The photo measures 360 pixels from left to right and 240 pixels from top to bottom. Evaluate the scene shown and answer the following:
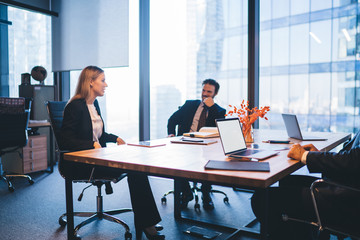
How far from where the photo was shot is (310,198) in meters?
1.77

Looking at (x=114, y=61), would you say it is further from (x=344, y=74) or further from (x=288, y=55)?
(x=344, y=74)

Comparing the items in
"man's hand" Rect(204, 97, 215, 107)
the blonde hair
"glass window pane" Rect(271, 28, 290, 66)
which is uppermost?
"glass window pane" Rect(271, 28, 290, 66)

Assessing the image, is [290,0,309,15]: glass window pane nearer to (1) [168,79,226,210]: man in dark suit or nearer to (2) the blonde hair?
(1) [168,79,226,210]: man in dark suit

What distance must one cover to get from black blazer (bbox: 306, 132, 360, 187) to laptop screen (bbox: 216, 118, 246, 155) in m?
0.46

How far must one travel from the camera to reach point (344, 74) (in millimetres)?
3496

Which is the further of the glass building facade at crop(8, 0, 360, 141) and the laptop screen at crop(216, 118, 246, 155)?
the glass building facade at crop(8, 0, 360, 141)

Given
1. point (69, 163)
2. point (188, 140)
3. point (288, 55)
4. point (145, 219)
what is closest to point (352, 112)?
point (288, 55)

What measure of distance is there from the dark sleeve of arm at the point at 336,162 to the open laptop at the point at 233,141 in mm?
254

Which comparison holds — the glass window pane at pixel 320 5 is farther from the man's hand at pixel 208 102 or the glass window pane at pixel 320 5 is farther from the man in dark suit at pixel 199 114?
the man's hand at pixel 208 102

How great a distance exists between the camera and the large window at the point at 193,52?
423cm

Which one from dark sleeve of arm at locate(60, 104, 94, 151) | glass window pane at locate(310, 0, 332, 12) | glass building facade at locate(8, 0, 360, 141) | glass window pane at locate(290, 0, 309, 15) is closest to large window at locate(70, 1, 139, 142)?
glass building facade at locate(8, 0, 360, 141)

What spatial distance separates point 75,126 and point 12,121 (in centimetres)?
188

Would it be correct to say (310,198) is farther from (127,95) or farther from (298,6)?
(127,95)

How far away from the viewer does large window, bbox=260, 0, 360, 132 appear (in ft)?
11.4
